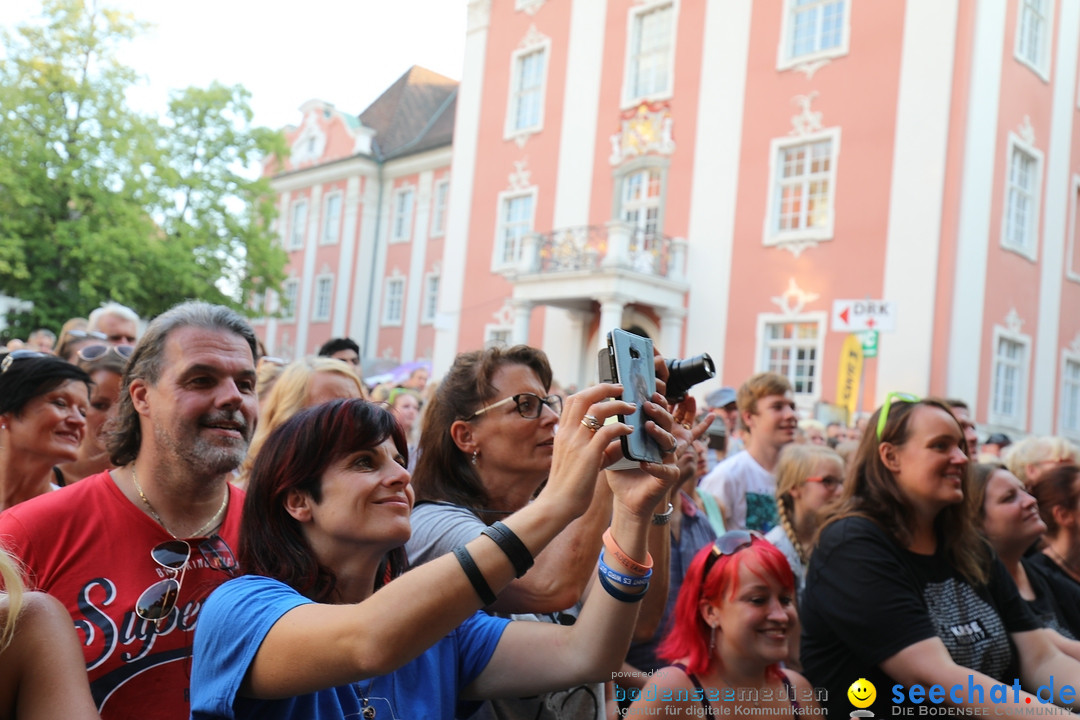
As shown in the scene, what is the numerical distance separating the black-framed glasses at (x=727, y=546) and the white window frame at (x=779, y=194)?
50.7 feet

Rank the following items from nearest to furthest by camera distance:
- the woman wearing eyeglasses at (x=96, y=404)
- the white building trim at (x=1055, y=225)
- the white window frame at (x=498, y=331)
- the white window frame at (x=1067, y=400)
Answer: the woman wearing eyeglasses at (x=96, y=404) → the white building trim at (x=1055, y=225) → the white window frame at (x=1067, y=400) → the white window frame at (x=498, y=331)

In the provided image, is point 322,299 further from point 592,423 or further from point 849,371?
point 592,423

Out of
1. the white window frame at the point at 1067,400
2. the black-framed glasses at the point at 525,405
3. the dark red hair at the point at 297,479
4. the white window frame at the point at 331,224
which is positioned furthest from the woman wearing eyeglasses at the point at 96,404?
the white window frame at the point at 331,224

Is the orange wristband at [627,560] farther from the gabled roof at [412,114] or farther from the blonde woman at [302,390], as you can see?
the gabled roof at [412,114]

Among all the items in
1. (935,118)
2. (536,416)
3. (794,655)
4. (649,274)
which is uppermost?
(935,118)

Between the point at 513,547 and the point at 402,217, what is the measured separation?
102 feet

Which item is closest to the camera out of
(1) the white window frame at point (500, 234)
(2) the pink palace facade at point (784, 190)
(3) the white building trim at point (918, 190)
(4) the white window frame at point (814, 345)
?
(3) the white building trim at point (918, 190)

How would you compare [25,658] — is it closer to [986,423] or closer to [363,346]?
[986,423]

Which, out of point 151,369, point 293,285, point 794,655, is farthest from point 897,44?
point 293,285

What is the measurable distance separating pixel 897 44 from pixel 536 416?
1677 centimetres

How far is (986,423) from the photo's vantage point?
17.0 metres

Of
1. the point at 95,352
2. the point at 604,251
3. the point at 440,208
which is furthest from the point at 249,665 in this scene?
the point at 440,208

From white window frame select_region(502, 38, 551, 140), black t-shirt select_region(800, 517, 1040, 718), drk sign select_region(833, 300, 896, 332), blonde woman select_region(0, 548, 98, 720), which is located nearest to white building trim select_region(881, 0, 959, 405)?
drk sign select_region(833, 300, 896, 332)

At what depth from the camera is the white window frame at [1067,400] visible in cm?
1881
